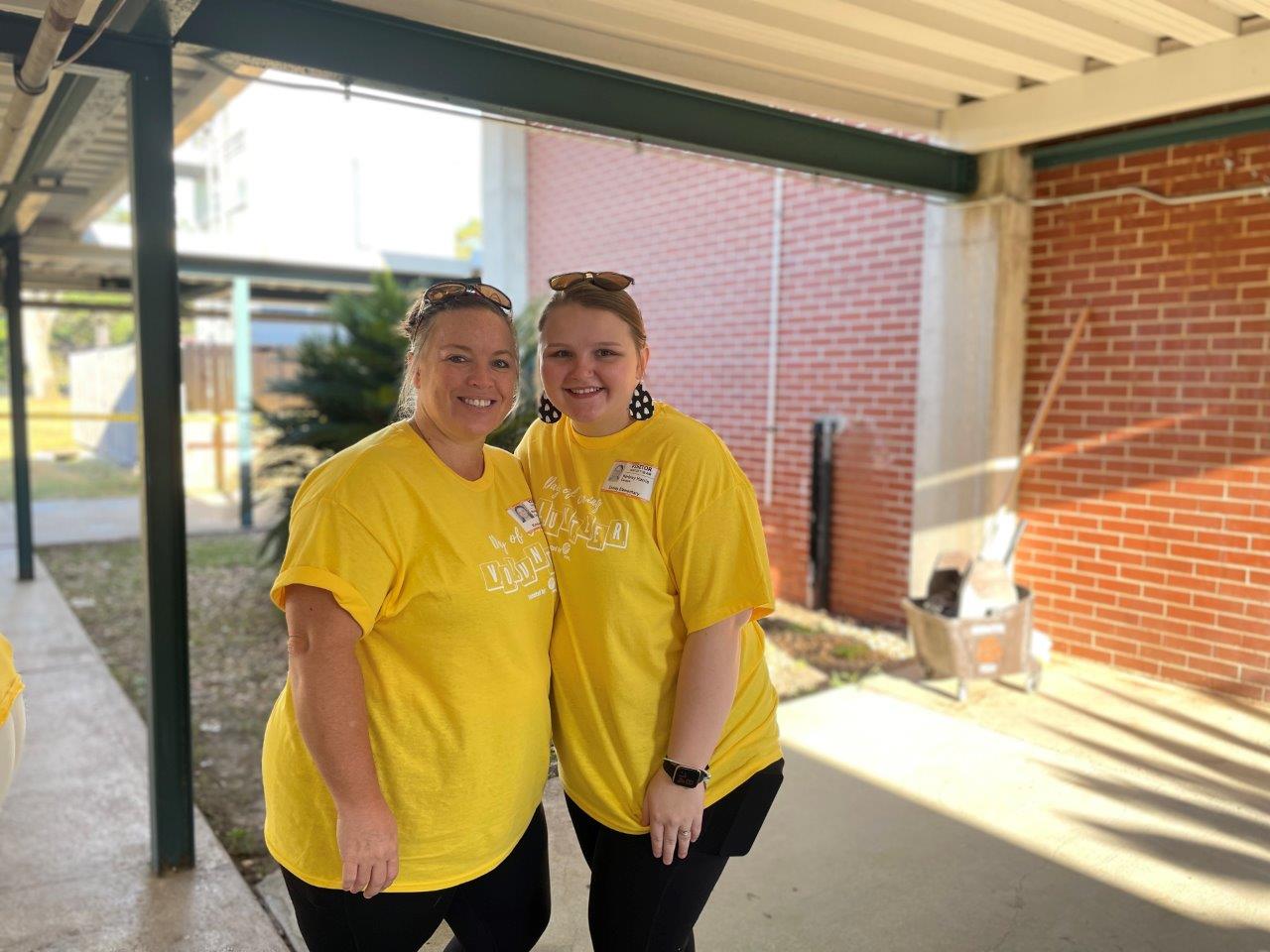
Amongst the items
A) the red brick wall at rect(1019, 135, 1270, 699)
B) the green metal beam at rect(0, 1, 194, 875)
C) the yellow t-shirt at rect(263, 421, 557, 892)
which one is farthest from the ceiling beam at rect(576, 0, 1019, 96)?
the yellow t-shirt at rect(263, 421, 557, 892)

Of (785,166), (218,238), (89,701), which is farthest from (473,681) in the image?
(218,238)

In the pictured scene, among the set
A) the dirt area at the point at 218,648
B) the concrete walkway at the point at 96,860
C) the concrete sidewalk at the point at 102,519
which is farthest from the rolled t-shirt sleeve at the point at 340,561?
the concrete sidewalk at the point at 102,519

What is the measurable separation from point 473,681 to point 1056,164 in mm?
4936

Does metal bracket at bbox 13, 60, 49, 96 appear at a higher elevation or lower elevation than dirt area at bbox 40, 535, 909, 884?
higher

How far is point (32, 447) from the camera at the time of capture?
75.7ft

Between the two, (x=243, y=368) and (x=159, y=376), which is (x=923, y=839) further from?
(x=243, y=368)

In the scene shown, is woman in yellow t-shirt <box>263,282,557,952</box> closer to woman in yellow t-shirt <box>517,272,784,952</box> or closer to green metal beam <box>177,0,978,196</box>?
woman in yellow t-shirt <box>517,272,784,952</box>

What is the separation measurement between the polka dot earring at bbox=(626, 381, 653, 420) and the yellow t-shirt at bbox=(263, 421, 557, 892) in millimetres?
326

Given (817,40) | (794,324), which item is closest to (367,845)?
(817,40)

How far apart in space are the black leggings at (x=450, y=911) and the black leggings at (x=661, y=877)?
0.43 ft

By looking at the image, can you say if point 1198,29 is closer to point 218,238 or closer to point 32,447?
point 218,238

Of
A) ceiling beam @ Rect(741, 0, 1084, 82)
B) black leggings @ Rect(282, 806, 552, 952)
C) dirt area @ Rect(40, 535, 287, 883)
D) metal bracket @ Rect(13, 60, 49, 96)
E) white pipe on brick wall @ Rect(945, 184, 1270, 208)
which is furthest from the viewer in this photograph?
white pipe on brick wall @ Rect(945, 184, 1270, 208)

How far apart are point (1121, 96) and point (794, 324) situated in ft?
9.82

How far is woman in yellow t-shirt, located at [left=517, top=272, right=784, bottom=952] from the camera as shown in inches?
71.4
